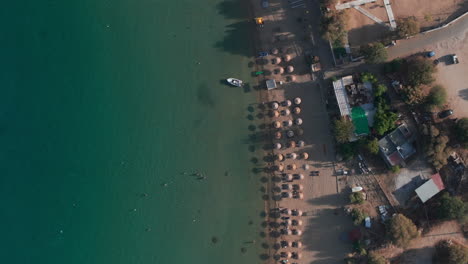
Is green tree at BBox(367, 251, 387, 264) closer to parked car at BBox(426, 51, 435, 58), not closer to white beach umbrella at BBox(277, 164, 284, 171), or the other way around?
white beach umbrella at BBox(277, 164, 284, 171)

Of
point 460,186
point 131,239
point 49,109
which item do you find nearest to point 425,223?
point 460,186

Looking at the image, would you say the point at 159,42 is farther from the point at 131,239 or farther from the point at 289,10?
the point at 131,239

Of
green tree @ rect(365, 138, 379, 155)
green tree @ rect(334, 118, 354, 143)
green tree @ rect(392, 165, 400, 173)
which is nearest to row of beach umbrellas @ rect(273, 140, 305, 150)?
green tree @ rect(334, 118, 354, 143)

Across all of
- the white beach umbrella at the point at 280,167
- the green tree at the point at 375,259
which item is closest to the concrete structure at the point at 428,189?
the green tree at the point at 375,259

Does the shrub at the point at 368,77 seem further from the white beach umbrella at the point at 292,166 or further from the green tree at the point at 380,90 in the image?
the white beach umbrella at the point at 292,166

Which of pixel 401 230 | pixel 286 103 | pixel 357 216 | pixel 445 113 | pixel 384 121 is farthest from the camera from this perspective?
pixel 286 103

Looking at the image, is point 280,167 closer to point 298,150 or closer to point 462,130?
point 298,150

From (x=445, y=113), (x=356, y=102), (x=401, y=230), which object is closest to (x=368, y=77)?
(x=356, y=102)

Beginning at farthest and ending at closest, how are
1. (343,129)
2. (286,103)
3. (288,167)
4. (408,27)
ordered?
(288,167)
(286,103)
(343,129)
(408,27)
